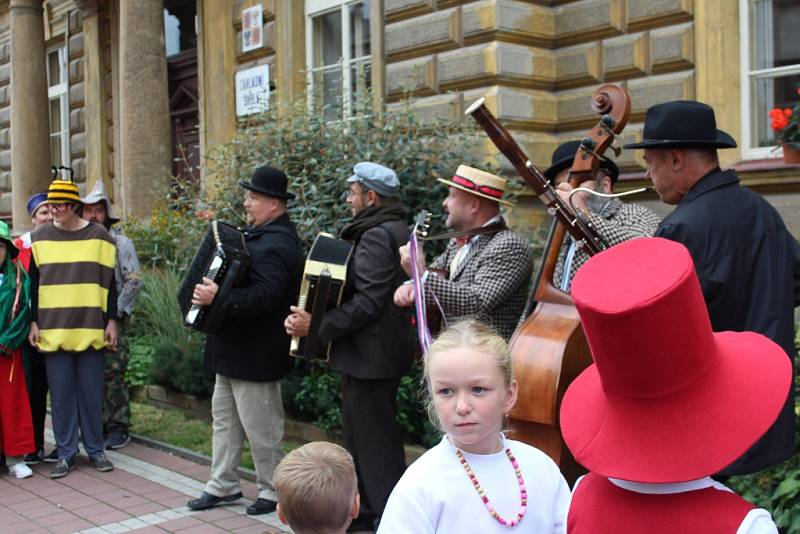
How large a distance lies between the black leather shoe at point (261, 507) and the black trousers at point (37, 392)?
245 cm

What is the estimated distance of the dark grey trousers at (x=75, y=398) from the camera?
6.66 metres

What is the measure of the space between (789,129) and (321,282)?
3943mm

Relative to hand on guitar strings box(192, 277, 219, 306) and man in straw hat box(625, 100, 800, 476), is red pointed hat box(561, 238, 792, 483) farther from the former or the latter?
hand on guitar strings box(192, 277, 219, 306)

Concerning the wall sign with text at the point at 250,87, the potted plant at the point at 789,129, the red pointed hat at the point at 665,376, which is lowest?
the red pointed hat at the point at 665,376

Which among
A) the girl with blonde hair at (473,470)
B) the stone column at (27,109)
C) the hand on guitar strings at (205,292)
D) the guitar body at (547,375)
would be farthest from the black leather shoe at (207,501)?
the stone column at (27,109)

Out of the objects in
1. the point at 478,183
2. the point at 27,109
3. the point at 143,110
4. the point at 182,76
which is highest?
the point at 182,76

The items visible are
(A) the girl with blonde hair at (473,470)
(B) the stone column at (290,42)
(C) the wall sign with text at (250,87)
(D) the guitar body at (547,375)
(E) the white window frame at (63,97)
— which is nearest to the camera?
(A) the girl with blonde hair at (473,470)

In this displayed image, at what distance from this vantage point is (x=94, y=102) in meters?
16.2

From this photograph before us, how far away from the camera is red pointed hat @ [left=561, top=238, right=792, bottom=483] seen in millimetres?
1755

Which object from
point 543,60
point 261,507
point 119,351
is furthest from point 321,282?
point 543,60

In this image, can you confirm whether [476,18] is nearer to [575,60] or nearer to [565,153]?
[575,60]

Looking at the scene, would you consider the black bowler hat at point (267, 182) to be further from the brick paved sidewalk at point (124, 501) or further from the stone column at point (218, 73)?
the stone column at point (218, 73)

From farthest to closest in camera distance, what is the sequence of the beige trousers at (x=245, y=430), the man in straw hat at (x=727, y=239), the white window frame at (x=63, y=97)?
the white window frame at (x=63, y=97) → the beige trousers at (x=245, y=430) → the man in straw hat at (x=727, y=239)

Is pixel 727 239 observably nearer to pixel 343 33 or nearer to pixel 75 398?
pixel 75 398
